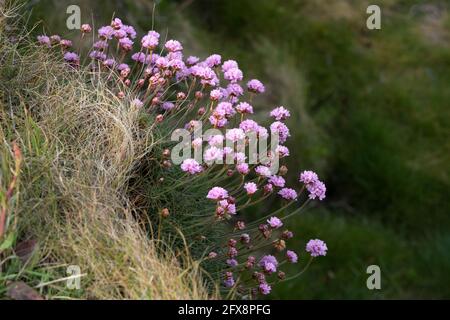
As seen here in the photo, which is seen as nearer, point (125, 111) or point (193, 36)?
point (125, 111)

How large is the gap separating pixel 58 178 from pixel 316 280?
11.5 feet

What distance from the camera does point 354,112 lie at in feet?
23.0

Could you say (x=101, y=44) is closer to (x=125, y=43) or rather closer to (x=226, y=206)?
(x=125, y=43)

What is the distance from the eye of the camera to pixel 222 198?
290 cm

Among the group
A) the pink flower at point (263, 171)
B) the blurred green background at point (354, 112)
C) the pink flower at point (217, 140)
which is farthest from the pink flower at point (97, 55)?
the blurred green background at point (354, 112)

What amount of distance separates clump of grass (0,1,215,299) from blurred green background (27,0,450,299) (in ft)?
7.53

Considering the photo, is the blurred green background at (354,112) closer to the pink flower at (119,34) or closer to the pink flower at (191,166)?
the pink flower at (119,34)

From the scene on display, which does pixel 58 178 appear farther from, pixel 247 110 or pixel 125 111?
pixel 247 110

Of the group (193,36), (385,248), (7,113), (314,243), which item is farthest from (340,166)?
(7,113)

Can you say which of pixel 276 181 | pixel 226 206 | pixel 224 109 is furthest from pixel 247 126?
pixel 226 206

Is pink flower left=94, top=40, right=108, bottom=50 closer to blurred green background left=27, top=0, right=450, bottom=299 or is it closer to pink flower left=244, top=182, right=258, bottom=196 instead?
pink flower left=244, top=182, right=258, bottom=196

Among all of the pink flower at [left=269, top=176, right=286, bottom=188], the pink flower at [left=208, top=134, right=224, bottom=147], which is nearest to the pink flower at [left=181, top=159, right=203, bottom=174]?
the pink flower at [left=208, top=134, right=224, bottom=147]
